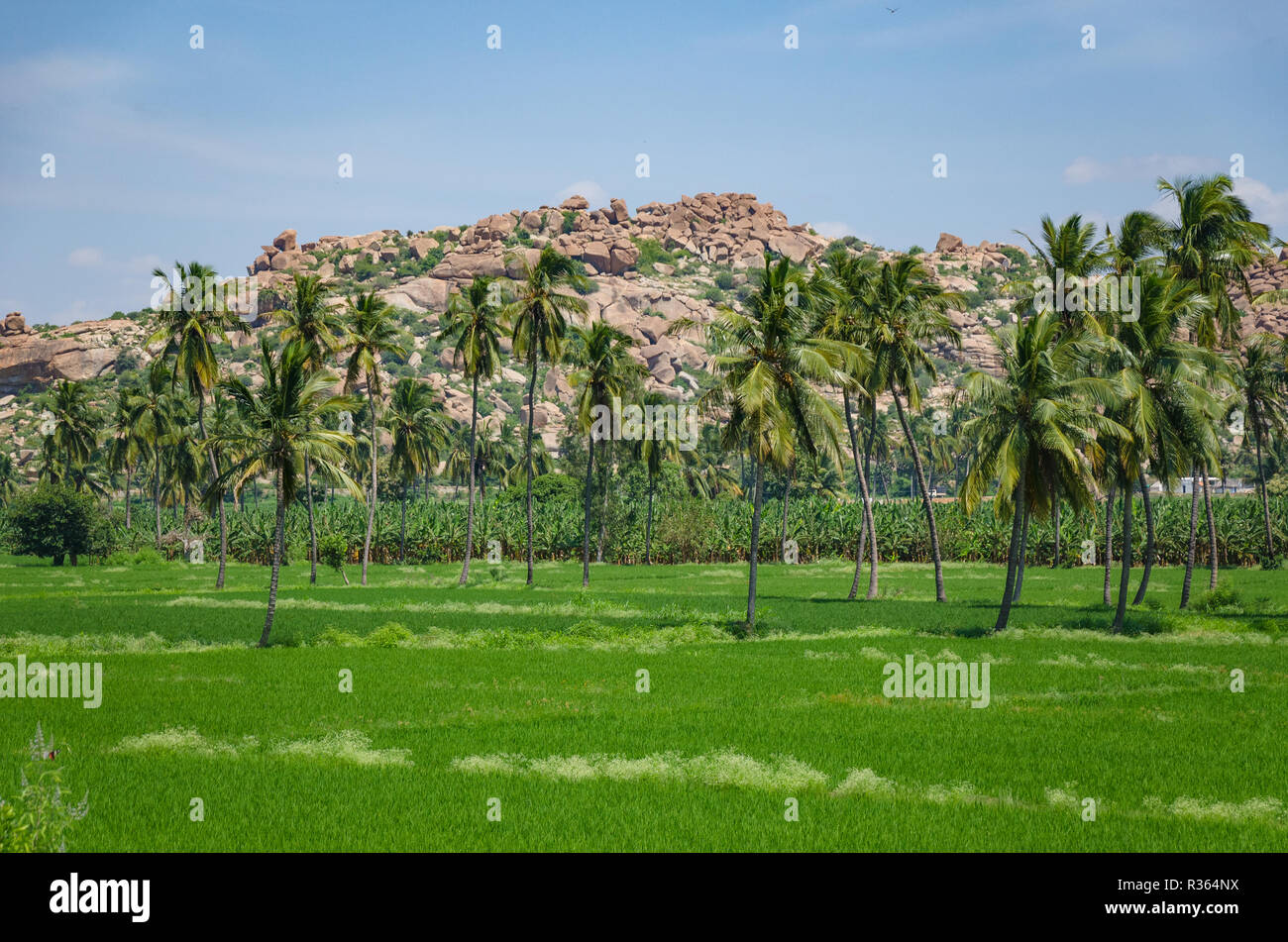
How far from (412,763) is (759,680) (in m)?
11.6

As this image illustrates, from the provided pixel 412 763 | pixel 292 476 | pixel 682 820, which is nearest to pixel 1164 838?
pixel 682 820

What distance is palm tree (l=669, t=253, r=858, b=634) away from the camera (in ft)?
118

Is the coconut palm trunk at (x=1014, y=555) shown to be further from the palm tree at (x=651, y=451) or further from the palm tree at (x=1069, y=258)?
the palm tree at (x=651, y=451)

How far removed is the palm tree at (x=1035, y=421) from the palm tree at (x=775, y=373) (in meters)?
5.26

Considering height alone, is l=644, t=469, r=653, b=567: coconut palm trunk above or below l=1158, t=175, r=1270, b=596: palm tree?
below

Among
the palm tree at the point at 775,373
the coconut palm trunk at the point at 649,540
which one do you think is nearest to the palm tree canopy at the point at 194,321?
the palm tree at the point at 775,373

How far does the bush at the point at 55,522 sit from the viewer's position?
245 ft

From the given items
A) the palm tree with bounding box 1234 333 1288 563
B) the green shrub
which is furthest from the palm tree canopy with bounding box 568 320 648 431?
the palm tree with bounding box 1234 333 1288 563

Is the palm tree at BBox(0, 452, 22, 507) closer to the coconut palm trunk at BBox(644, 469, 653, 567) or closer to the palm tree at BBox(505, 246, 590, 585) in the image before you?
the coconut palm trunk at BBox(644, 469, 653, 567)

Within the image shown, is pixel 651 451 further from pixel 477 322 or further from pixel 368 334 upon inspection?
pixel 368 334

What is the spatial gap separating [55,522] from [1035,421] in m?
71.7

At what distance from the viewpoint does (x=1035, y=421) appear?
34.3m

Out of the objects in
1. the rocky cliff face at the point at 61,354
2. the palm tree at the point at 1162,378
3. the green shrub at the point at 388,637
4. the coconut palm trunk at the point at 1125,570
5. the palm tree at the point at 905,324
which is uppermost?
the rocky cliff face at the point at 61,354

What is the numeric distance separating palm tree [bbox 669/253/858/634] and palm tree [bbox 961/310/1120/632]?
5264 mm
